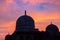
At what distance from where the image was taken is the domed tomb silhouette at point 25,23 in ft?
158

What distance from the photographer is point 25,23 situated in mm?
48812

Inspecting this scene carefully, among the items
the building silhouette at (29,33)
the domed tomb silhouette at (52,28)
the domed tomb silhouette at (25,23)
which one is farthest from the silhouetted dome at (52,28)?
the building silhouette at (29,33)

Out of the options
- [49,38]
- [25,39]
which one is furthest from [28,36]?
[49,38]

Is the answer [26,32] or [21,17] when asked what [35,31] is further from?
[21,17]

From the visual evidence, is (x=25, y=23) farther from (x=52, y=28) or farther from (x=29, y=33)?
(x=52, y=28)

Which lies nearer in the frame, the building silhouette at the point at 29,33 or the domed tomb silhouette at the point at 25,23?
the building silhouette at the point at 29,33

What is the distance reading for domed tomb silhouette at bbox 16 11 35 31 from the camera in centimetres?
4822

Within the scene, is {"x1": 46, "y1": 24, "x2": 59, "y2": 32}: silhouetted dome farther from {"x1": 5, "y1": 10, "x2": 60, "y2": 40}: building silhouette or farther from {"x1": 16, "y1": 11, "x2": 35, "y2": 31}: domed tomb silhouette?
{"x1": 5, "y1": 10, "x2": 60, "y2": 40}: building silhouette

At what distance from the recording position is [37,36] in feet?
155

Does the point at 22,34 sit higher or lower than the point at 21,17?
lower

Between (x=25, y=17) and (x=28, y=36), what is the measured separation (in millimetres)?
4852

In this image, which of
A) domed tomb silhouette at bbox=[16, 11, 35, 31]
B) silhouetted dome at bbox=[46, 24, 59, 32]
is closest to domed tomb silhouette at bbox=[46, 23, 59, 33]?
silhouetted dome at bbox=[46, 24, 59, 32]

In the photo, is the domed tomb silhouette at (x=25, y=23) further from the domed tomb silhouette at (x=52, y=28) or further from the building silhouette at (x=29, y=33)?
the domed tomb silhouette at (x=52, y=28)

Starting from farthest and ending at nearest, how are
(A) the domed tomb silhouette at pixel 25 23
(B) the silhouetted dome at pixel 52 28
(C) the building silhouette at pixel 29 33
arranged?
1. (B) the silhouetted dome at pixel 52 28
2. (A) the domed tomb silhouette at pixel 25 23
3. (C) the building silhouette at pixel 29 33
